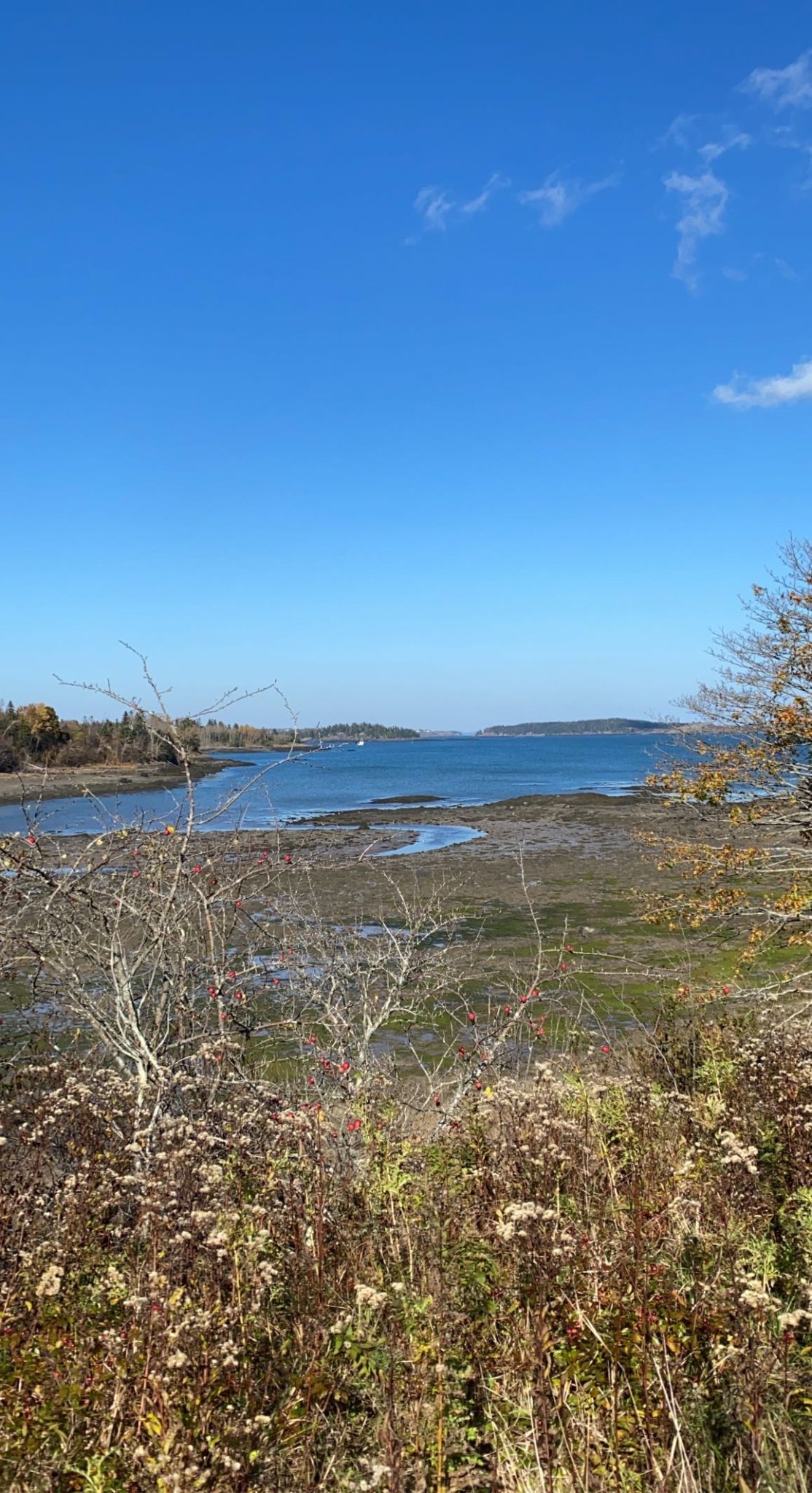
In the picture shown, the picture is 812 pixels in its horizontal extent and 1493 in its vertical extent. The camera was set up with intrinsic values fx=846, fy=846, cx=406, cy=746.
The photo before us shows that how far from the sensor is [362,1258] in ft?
10.8

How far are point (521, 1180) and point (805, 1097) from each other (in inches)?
85.8

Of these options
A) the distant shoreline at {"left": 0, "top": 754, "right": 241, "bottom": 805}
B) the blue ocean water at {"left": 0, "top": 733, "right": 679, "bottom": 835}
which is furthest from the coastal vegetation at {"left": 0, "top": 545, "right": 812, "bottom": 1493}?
the distant shoreline at {"left": 0, "top": 754, "right": 241, "bottom": 805}

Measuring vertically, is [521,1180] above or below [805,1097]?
above

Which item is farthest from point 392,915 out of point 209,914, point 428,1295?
point 428,1295

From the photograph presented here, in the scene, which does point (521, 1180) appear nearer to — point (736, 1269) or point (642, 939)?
point (736, 1269)

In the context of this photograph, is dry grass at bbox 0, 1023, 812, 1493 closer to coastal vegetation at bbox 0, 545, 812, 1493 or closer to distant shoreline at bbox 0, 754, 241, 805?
coastal vegetation at bbox 0, 545, 812, 1493

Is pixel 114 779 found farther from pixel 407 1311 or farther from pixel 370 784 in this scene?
pixel 407 1311

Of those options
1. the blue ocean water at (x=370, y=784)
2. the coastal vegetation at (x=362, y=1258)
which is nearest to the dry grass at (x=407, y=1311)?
the coastal vegetation at (x=362, y=1258)

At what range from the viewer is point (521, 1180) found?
3213 mm

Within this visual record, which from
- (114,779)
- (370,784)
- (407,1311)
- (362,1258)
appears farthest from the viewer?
(370,784)

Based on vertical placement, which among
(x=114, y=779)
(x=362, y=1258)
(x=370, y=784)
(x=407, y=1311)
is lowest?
(x=370, y=784)

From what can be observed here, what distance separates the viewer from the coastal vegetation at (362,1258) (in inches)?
91.3

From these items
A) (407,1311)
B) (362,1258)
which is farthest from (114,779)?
(407,1311)

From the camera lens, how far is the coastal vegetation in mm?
2318
